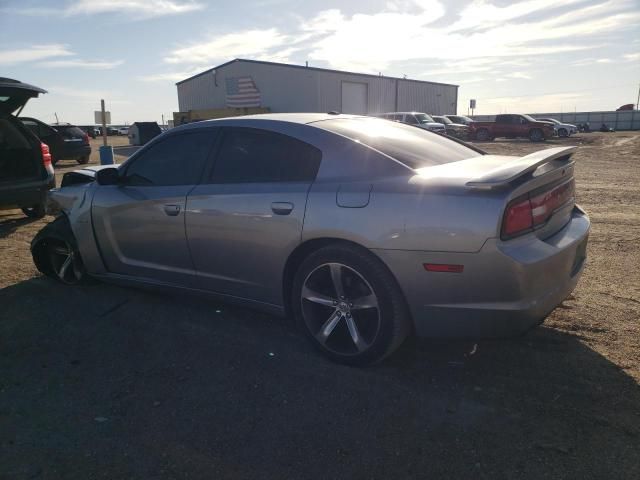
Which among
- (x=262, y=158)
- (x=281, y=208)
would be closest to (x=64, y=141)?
(x=262, y=158)

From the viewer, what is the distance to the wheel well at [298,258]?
2.95m

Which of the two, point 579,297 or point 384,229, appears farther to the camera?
point 579,297

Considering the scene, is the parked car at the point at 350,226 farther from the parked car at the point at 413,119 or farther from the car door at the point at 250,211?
the parked car at the point at 413,119

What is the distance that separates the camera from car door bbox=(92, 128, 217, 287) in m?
3.72

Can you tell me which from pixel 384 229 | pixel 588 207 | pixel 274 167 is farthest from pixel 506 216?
pixel 588 207

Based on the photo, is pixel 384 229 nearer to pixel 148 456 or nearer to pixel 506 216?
pixel 506 216

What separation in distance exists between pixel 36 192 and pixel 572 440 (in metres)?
7.40

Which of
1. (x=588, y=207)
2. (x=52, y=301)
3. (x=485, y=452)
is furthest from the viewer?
(x=588, y=207)

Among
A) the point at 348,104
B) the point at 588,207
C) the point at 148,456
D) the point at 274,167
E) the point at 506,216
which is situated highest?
the point at 348,104

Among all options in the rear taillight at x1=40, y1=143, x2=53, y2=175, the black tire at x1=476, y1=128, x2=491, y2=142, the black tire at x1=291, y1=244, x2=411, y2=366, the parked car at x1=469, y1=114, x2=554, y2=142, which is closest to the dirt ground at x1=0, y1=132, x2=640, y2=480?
the black tire at x1=291, y1=244, x2=411, y2=366

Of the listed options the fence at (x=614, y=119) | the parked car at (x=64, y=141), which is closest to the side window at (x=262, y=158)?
the parked car at (x=64, y=141)

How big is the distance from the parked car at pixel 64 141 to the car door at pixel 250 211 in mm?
14352

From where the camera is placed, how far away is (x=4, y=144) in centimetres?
750

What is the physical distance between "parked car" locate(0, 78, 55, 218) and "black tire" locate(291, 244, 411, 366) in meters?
5.63
